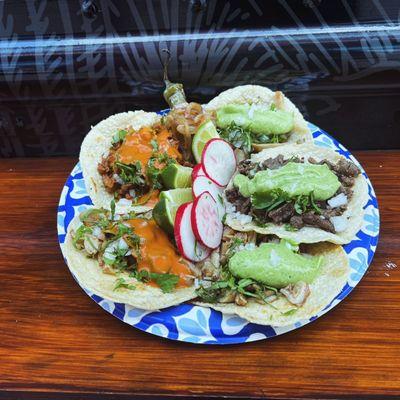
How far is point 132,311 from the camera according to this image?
2.17 m

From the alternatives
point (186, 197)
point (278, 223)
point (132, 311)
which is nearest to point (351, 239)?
point (278, 223)

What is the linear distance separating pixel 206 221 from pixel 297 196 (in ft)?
1.52

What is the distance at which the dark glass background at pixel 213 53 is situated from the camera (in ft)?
10.6

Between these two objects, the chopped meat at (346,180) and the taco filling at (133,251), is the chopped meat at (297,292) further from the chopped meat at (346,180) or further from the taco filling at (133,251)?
the chopped meat at (346,180)

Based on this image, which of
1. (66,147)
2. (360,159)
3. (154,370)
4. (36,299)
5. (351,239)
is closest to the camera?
(154,370)

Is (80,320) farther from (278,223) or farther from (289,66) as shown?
(289,66)

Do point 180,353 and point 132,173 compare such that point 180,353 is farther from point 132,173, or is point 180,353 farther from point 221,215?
point 132,173

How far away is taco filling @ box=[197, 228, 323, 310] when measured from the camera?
2125 mm

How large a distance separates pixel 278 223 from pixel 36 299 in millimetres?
1295

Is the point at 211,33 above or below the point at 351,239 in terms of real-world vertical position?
above

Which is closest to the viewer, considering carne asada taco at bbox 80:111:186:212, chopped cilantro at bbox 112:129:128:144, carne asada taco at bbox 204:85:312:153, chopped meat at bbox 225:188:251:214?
chopped meat at bbox 225:188:251:214

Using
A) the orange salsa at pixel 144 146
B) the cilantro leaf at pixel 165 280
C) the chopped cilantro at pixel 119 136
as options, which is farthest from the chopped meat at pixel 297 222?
the chopped cilantro at pixel 119 136

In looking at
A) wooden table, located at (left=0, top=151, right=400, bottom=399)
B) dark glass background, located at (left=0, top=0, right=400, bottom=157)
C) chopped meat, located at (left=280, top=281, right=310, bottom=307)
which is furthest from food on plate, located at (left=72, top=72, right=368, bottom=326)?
dark glass background, located at (left=0, top=0, right=400, bottom=157)

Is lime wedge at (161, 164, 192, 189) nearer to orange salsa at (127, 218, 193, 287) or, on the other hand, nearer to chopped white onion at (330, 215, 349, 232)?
orange salsa at (127, 218, 193, 287)
